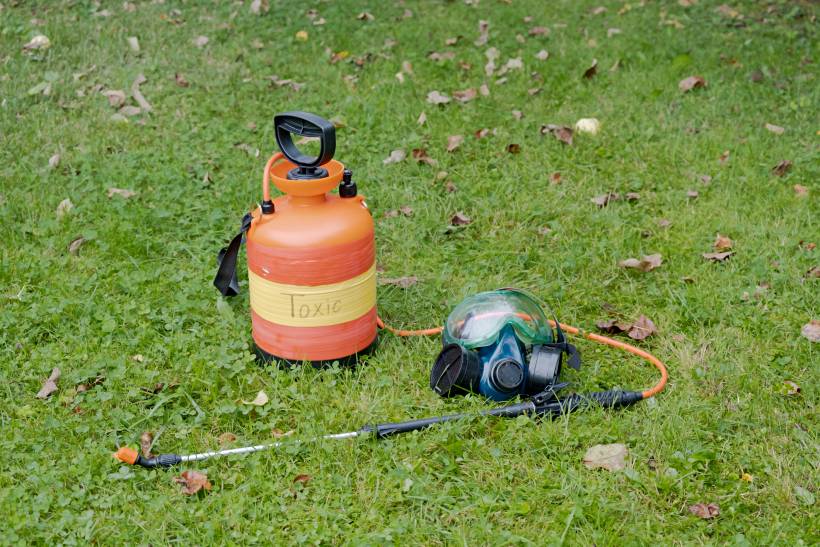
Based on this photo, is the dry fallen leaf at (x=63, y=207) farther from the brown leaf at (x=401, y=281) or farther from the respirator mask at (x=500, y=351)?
the respirator mask at (x=500, y=351)

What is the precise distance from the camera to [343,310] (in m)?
3.31

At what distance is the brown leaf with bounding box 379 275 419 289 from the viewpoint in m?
4.09

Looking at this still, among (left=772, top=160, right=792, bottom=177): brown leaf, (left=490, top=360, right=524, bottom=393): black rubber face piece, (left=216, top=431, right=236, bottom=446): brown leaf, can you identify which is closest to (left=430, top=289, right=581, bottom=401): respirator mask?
(left=490, top=360, right=524, bottom=393): black rubber face piece

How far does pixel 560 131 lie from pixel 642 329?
201 centimetres

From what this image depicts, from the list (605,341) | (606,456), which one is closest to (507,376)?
(606,456)

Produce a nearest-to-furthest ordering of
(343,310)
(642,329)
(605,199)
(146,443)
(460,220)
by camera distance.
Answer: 1. (146,443)
2. (343,310)
3. (642,329)
4. (460,220)
5. (605,199)

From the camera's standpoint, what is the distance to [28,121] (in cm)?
561

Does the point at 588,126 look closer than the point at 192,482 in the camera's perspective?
No

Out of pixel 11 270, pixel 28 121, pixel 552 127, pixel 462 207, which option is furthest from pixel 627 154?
pixel 28 121

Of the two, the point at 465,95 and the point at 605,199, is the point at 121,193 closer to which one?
the point at 465,95

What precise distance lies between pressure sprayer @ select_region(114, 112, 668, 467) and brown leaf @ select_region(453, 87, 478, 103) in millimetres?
2712

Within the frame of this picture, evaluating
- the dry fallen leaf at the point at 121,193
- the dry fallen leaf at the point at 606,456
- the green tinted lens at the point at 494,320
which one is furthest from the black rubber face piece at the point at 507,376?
the dry fallen leaf at the point at 121,193

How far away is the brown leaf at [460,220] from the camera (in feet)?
15.1

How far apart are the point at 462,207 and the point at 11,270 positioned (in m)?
2.30
